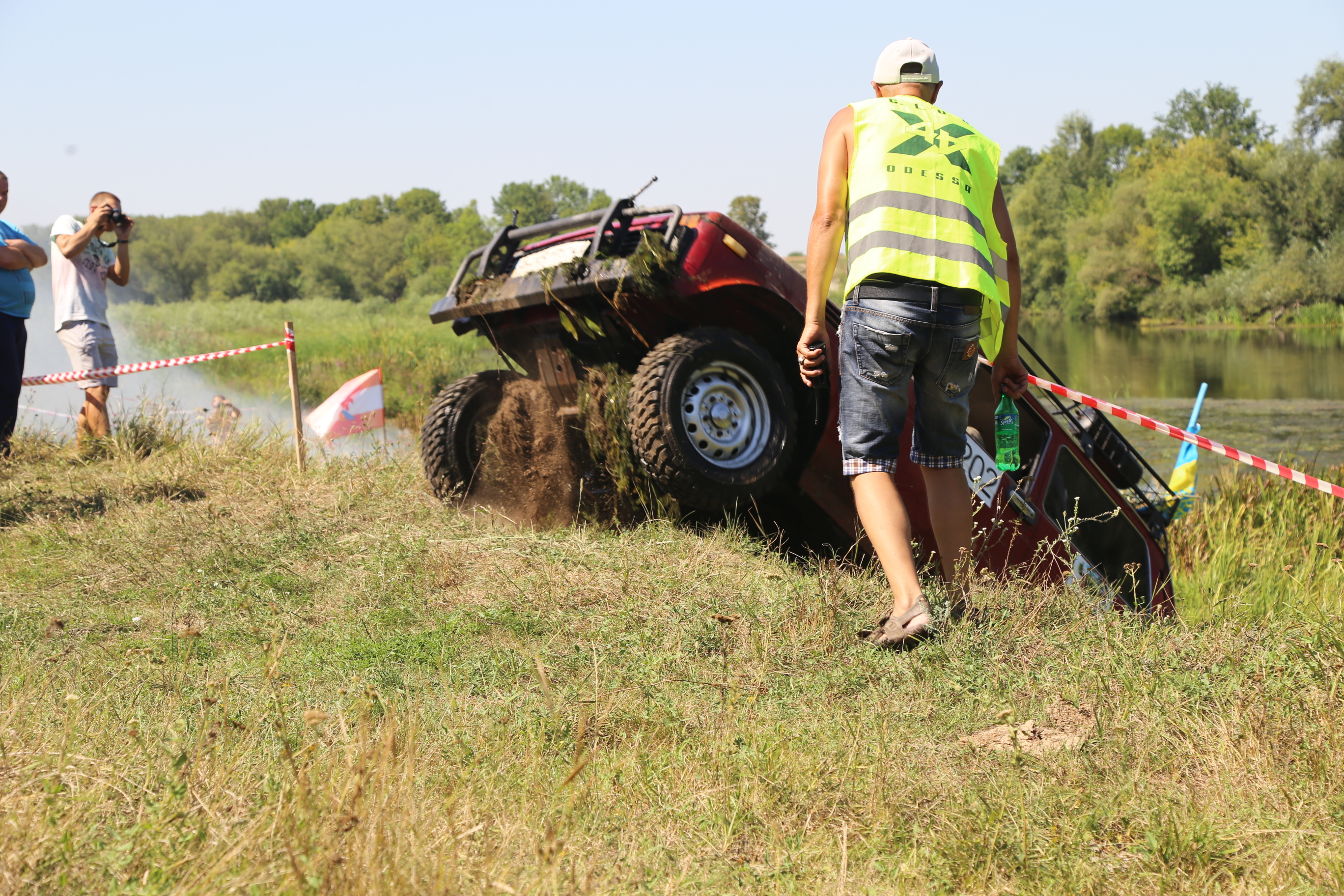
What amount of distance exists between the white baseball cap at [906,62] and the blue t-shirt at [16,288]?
5.60 metres

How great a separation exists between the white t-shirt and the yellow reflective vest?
690cm

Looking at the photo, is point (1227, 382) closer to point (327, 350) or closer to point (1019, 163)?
point (327, 350)

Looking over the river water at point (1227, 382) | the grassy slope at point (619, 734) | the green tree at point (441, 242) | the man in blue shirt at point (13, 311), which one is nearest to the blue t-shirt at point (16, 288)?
the man in blue shirt at point (13, 311)

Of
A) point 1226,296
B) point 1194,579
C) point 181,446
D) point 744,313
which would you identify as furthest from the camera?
point 1226,296

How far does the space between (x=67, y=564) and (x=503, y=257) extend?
259cm

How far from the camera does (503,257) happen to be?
18.9ft

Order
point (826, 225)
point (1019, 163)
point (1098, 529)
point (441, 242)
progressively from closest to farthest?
point (826, 225) < point (1098, 529) < point (441, 242) < point (1019, 163)

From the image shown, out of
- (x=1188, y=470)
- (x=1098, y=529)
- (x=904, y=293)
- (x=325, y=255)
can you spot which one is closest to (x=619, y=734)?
(x=904, y=293)

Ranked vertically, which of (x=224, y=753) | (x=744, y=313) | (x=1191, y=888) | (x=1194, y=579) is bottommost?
(x=1194, y=579)

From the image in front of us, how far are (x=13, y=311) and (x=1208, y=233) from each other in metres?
60.3

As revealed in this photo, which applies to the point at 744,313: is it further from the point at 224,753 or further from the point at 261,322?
the point at 261,322

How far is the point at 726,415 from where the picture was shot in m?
4.98

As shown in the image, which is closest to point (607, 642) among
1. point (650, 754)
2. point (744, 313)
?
point (650, 754)

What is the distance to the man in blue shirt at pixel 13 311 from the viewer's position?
21.8ft
